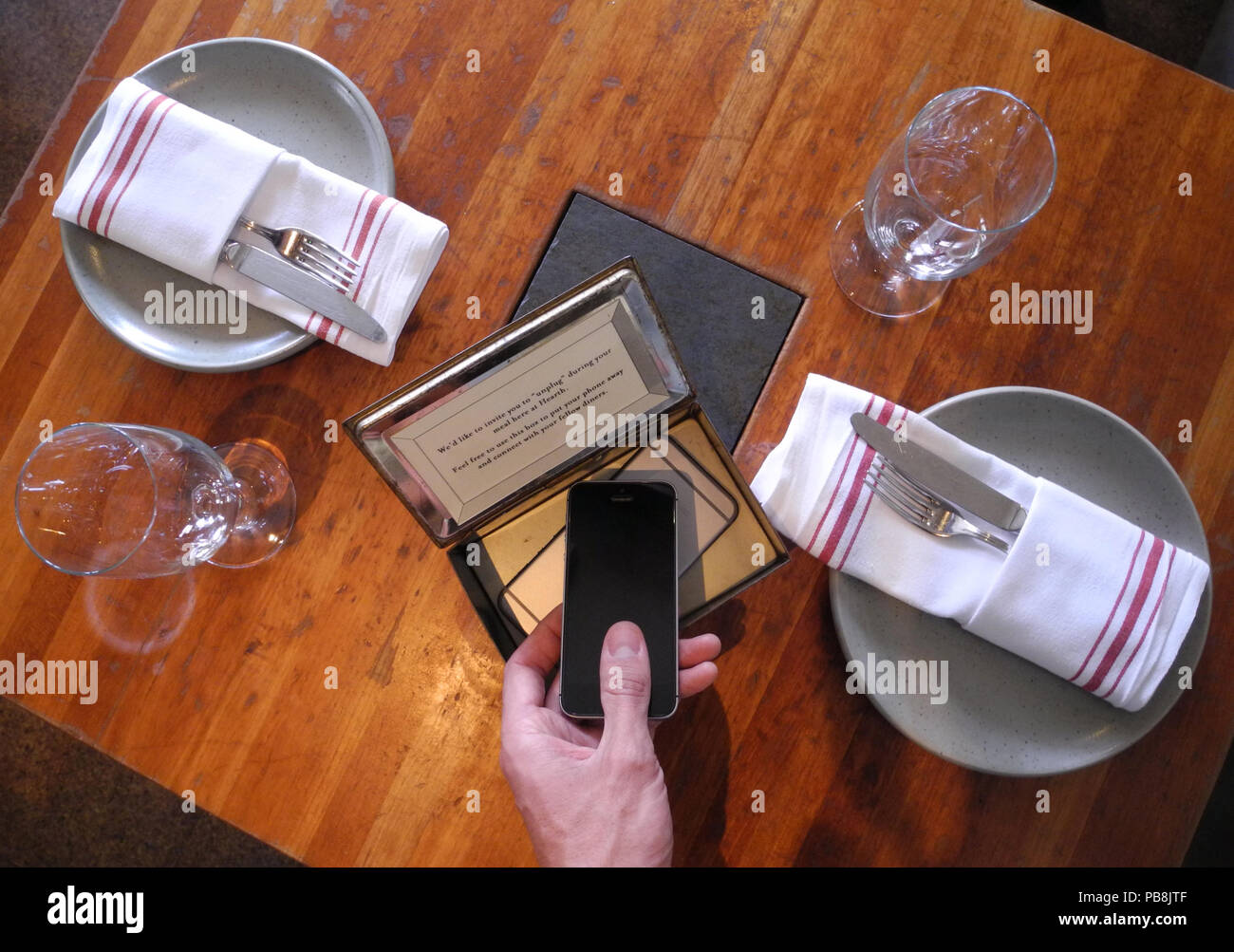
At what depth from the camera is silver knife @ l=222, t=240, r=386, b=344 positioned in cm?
62

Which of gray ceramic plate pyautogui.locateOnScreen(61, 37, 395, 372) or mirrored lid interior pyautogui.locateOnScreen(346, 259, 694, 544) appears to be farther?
gray ceramic plate pyautogui.locateOnScreen(61, 37, 395, 372)

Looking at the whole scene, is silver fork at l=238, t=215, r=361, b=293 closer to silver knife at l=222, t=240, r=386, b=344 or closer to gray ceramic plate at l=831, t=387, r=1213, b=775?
silver knife at l=222, t=240, r=386, b=344

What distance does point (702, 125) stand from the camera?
0.70 meters

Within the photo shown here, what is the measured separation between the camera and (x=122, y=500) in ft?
2.05

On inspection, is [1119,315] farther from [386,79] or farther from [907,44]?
[386,79]

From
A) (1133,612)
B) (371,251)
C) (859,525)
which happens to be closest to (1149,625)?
(1133,612)

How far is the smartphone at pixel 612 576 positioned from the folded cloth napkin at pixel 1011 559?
10 centimetres

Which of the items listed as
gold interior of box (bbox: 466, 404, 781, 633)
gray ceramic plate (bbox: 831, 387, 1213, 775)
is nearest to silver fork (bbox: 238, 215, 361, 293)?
gold interior of box (bbox: 466, 404, 781, 633)

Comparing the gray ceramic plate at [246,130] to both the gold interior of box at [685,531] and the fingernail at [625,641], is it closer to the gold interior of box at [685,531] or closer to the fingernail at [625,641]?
the gold interior of box at [685,531]

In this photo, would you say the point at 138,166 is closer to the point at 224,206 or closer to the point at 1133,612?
the point at 224,206

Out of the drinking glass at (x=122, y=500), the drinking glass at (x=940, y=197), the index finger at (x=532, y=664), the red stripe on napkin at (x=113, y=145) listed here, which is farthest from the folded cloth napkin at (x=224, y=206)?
the drinking glass at (x=940, y=197)

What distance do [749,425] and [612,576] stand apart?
0.19 meters

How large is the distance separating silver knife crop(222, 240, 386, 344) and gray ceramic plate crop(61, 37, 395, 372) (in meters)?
0.03
